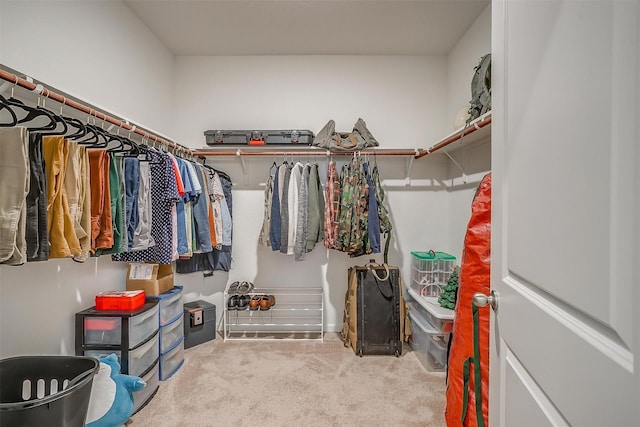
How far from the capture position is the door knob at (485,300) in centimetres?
79

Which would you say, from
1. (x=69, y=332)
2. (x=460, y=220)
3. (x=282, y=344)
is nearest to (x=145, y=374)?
(x=69, y=332)

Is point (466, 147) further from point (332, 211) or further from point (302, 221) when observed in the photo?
point (302, 221)

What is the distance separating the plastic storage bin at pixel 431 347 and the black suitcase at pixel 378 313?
156 millimetres

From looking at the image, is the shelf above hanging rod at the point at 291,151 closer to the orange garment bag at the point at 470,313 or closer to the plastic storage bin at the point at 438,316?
the orange garment bag at the point at 470,313

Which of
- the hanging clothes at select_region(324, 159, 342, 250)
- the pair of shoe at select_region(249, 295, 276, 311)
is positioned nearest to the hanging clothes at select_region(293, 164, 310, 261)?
the hanging clothes at select_region(324, 159, 342, 250)

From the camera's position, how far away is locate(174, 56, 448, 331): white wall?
2820 millimetres

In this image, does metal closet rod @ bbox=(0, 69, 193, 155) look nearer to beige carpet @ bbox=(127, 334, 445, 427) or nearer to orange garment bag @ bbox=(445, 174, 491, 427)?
beige carpet @ bbox=(127, 334, 445, 427)

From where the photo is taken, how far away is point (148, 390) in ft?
5.83

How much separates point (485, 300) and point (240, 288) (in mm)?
2299

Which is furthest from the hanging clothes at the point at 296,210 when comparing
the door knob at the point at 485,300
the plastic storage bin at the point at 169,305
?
the door knob at the point at 485,300

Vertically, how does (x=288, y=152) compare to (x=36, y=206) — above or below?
above

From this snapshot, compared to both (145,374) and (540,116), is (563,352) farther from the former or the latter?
(145,374)

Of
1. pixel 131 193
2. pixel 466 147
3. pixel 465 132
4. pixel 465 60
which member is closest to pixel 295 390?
pixel 131 193

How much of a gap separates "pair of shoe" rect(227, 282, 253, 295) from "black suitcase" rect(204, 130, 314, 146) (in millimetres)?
1340
